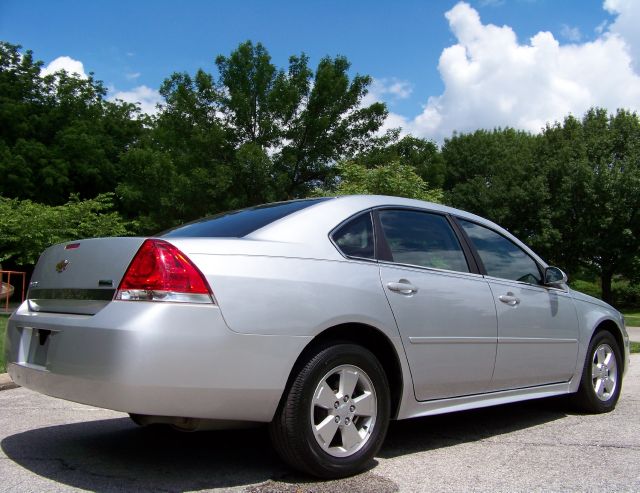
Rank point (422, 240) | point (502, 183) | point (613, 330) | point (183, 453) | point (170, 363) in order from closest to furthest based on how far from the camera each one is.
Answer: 1. point (170, 363)
2. point (183, 453)
3. point (422, 240)
4. point (613, 330)
5. point (502, 183)

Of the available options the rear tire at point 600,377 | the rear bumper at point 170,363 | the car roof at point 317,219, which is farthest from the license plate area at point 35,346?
the rear tire at point 600,377

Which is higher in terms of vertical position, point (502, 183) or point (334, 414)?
point (502, 183)

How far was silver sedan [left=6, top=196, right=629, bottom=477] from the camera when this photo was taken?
2896mm

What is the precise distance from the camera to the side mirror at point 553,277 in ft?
16.0

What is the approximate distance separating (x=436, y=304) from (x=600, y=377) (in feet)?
7.91

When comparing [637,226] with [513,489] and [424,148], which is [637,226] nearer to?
[424,148]

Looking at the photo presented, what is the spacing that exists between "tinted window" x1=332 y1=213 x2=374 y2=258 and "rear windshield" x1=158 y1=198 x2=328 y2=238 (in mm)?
282

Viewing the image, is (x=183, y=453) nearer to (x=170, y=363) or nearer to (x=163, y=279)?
(x=170, y=363)

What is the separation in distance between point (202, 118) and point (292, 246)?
28824mm

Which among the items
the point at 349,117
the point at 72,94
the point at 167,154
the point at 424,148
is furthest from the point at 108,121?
the point at 424,148

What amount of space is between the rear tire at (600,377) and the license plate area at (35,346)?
162 inches

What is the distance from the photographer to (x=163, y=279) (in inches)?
116

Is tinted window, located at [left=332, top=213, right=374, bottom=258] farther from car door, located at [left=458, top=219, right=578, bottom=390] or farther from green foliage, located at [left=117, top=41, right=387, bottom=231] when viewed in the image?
green foliage, located at [left=117, top=41, right=387, bottom=231]

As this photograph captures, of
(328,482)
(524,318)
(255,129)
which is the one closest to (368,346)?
(328,482)
